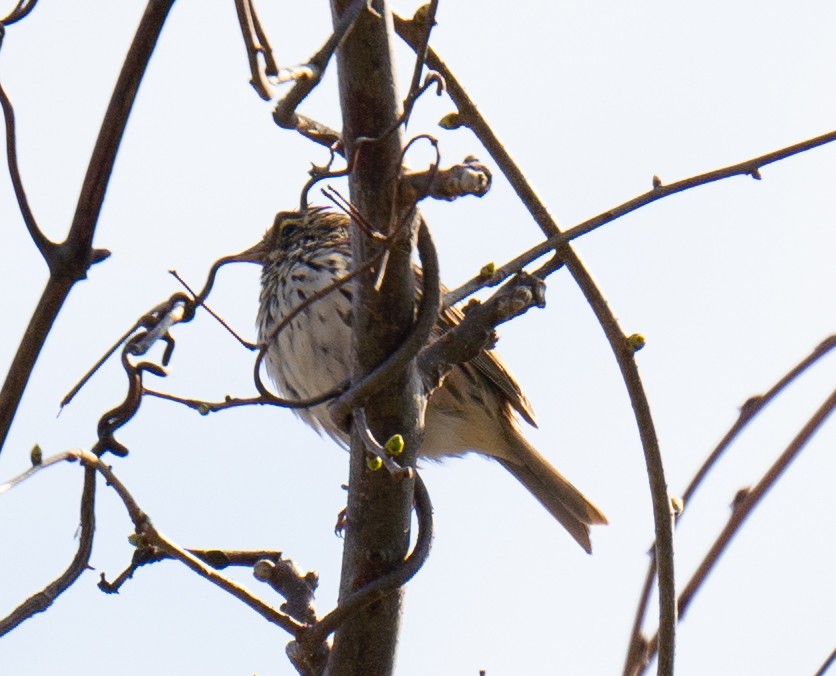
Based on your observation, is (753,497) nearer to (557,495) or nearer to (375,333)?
(375,333)

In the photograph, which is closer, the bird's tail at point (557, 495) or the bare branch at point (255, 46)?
the bare branch at point (255, 46)

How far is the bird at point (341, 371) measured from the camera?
4766mm

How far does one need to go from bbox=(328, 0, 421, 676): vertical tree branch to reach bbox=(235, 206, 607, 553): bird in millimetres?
2212

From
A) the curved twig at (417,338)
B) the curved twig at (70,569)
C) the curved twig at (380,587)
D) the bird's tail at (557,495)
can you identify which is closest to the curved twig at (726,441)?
the curved twig at (380,587)

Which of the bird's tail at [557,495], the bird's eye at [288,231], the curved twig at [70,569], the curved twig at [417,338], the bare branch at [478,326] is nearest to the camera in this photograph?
the curved twig at [70,569]

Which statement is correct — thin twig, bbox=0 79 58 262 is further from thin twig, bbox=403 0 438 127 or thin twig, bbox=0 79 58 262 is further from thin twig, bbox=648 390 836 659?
thin twig, bbox=648 390 836 659

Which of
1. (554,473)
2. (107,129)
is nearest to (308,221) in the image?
(554,473)

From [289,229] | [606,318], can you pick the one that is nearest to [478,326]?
[606,318]

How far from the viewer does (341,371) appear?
4750 millimetres

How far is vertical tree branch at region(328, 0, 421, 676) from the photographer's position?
207 centimetres

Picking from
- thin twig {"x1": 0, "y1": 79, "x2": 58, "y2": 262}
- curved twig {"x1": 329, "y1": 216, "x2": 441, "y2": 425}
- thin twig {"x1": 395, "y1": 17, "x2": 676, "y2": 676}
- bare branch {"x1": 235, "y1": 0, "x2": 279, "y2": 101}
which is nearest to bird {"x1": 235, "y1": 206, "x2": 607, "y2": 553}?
thin twig {"x1": 395, "y1": 17, "x2": 676, "y2": 676}

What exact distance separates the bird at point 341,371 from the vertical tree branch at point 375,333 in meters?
2.21

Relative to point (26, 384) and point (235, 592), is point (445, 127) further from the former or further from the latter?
point (26, 384)

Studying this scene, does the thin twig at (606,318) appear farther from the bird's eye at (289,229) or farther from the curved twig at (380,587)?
the bird's eye at (289,229)
